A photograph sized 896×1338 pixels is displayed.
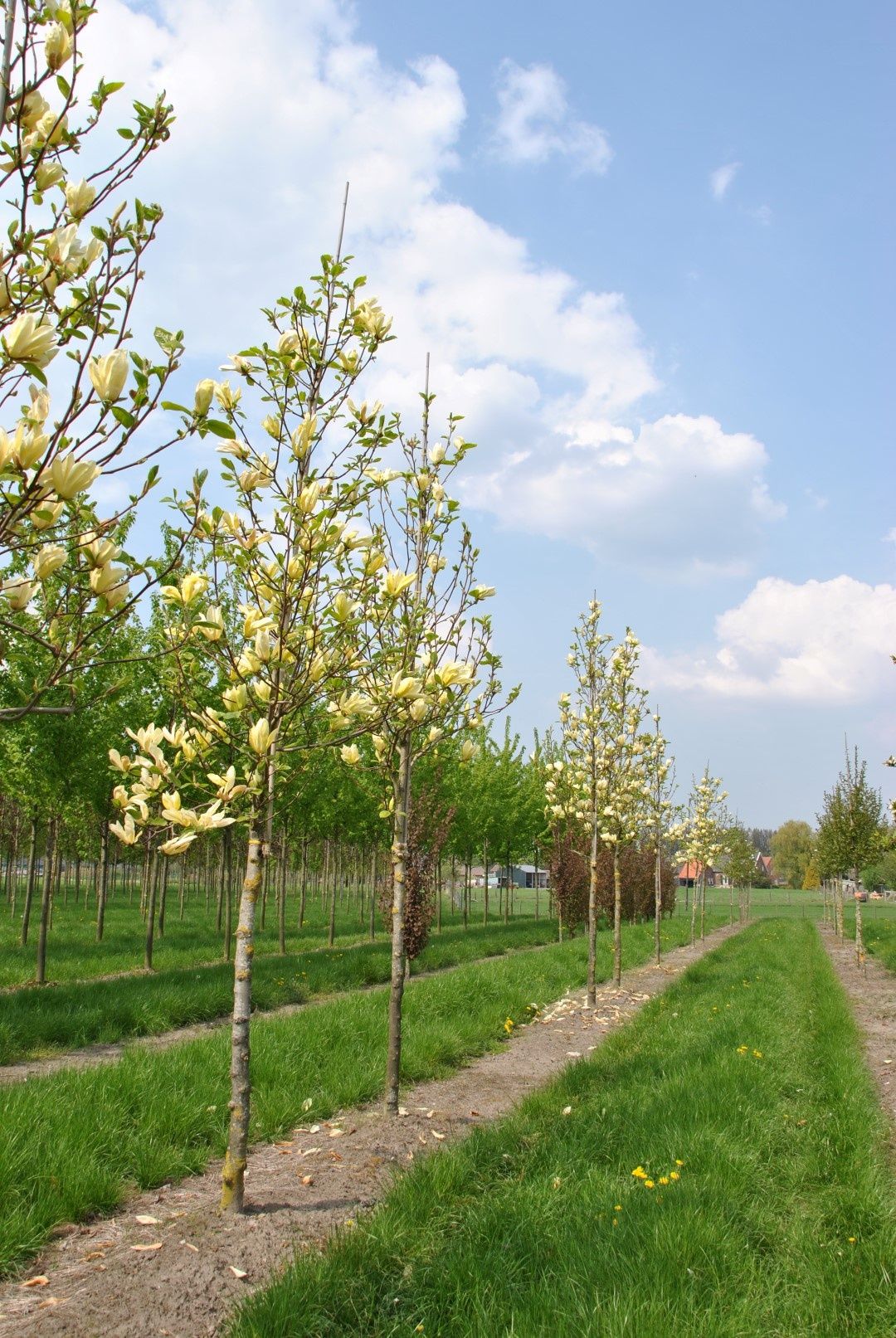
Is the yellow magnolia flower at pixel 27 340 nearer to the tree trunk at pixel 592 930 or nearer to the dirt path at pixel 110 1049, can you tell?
the dirt path at pixel 110 1049

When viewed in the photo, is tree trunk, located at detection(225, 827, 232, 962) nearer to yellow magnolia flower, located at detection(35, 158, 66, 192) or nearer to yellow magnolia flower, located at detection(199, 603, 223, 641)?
yellow magnolia flower, located at detection(199, 603, 223, 641)

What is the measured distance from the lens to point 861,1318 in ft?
11.4

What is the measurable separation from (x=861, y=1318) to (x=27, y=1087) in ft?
17.7

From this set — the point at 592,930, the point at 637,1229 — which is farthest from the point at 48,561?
the point at 592,930

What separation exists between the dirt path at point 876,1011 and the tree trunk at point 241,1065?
15.3ft

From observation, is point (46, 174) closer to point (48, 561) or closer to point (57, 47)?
point (57, 47)

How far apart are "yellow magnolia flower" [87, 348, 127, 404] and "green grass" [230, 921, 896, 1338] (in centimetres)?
333

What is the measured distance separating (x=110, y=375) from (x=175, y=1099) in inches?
220

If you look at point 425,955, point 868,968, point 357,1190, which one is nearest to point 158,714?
point 425,955

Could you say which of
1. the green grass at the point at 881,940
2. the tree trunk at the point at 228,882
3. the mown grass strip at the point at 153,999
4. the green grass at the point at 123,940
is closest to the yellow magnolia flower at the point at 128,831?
the mown grass strip at the point at 153,999

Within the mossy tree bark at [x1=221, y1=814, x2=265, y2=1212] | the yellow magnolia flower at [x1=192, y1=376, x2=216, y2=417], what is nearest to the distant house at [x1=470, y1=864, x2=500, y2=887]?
the mossy tree bark at [x1=221, y1=814, x2=265, y2=1212]

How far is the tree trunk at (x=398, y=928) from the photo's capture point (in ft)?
21.3

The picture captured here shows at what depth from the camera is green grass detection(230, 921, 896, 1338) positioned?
3.29 m

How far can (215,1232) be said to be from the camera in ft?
13.9
